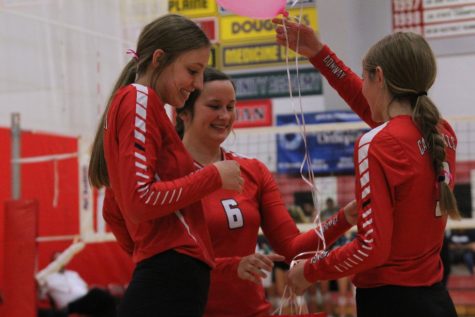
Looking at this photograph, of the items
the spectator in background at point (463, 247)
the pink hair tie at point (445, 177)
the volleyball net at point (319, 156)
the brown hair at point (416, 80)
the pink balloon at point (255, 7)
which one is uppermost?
the pink balloon at point (255, 7)

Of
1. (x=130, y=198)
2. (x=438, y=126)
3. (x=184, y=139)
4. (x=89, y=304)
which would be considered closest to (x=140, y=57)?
(x=130, y=198)

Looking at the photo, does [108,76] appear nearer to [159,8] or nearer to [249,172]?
[159,8]

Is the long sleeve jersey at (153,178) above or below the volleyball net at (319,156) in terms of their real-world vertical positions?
above

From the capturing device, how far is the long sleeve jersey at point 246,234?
7.35 feet

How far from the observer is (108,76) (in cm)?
726

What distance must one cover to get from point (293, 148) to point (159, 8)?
1955 mm

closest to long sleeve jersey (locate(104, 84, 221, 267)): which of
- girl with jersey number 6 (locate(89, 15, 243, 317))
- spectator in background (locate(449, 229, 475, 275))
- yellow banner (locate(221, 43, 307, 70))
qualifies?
girl with jersey number 6 (locate(89, 15, 243, 317))

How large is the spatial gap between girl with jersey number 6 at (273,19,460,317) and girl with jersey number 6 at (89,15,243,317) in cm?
33

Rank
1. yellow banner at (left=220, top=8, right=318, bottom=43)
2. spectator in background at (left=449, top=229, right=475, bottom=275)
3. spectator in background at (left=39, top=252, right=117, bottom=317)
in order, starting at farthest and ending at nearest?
yellow banner at (left=220, top=8, right=318, bottom=43) → spectator in background at (left=449, top=229, right=475, bottom=275) → spectator in background at (left=39, top=252, right=117, bottom=317)

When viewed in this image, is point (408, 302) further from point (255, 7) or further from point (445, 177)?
point (255, 7)

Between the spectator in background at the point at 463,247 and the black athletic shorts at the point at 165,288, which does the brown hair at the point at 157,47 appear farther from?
the spectator in background at the point at 463,247

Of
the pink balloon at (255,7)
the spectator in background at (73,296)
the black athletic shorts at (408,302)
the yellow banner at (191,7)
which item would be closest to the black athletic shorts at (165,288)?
the black athletic shorts at (408,302)

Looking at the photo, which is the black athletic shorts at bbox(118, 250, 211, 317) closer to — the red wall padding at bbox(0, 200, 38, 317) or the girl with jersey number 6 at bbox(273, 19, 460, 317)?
the girl with jersey number 6 at bbox(273, 19, 460, 317)

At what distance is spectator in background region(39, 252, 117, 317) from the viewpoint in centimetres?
591
